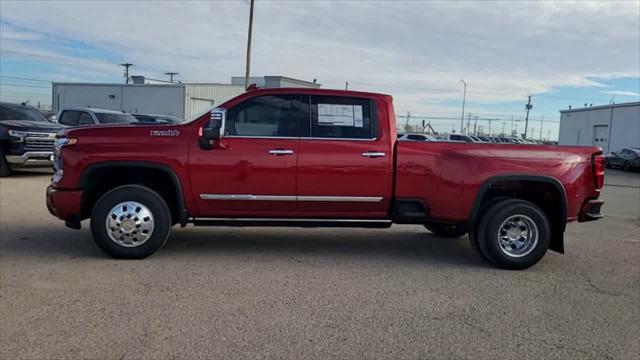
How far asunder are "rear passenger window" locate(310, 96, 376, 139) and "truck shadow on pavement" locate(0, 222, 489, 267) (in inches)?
58.0

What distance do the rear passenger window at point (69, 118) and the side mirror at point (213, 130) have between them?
1274 cm

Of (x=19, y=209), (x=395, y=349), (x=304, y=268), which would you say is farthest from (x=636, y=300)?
(x=19, y=209)

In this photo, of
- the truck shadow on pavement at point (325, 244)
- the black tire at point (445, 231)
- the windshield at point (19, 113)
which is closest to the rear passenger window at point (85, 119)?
the windshield at point (19, 113)

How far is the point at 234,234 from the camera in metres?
7.80

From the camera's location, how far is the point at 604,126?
44281 millimetres

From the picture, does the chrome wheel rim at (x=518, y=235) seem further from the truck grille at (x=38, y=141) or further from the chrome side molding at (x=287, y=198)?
the truck grille at (x=38, y=141)

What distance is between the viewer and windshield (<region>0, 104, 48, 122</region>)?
584 inches

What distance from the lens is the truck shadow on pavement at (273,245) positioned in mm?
6535

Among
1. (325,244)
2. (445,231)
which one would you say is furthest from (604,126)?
(325,244)

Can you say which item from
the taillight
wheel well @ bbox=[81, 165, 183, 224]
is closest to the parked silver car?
wheel well @ bbox=[81, 165, 183, 224]

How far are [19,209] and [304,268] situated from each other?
5841 mm

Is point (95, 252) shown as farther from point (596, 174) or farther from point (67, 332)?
point (596, 174)

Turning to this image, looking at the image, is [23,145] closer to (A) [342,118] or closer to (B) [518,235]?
(A) [342,118]

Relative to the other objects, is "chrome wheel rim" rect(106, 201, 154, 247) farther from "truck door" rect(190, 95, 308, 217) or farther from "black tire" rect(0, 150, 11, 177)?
"black tire" rect(0, 150, 11, 177)
